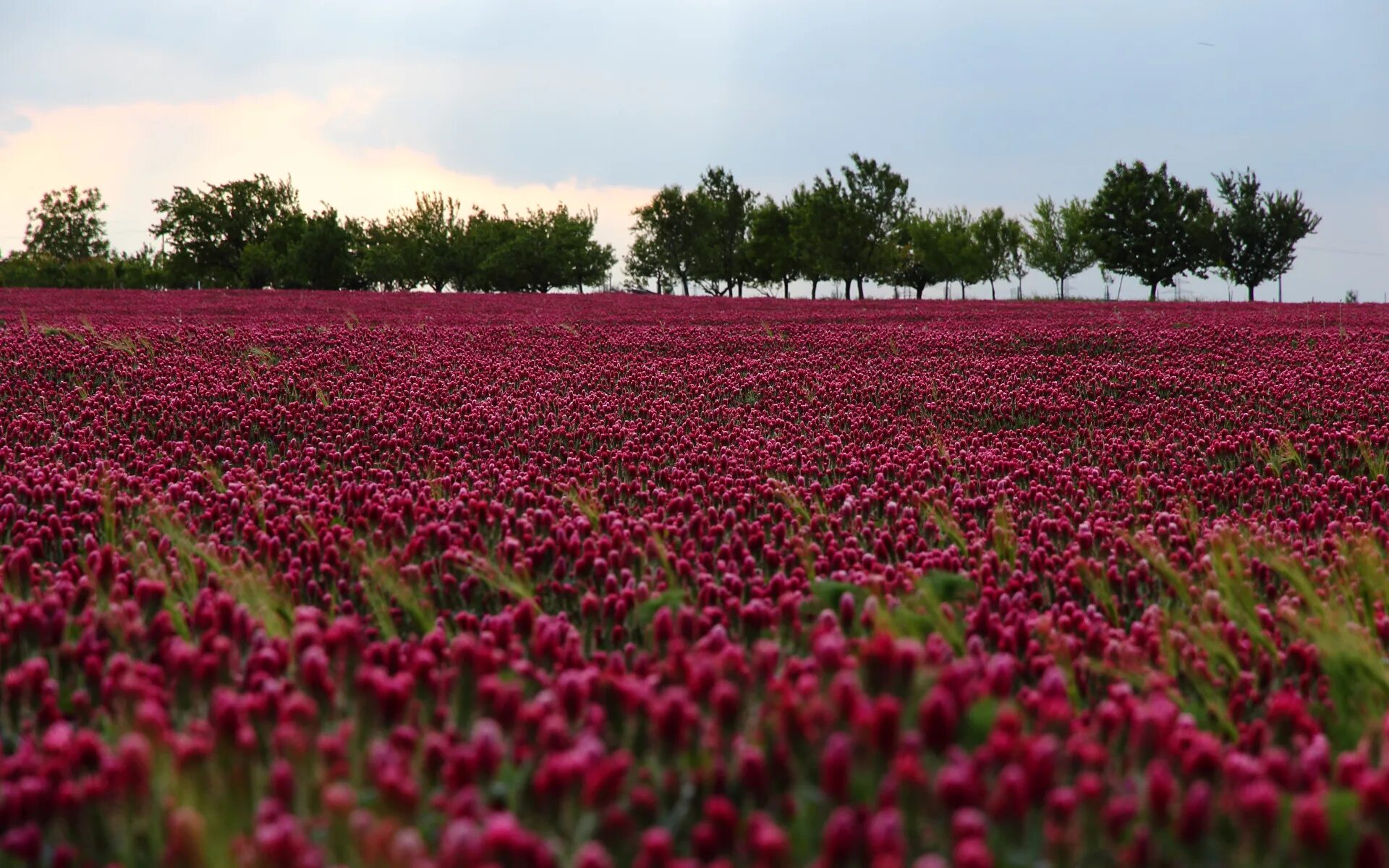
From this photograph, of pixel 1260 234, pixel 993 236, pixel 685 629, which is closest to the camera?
pixel 685 629

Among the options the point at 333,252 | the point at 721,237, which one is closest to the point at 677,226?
the point at 721,237

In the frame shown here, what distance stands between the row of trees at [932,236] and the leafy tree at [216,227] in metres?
36.2

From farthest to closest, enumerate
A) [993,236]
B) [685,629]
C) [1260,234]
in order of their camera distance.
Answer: [993,236], [1260,234], [685,629]

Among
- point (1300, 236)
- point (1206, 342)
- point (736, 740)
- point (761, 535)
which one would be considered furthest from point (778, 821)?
point (1300, 236)

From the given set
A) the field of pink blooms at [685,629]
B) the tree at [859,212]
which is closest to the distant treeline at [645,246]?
the tree at [859,212]

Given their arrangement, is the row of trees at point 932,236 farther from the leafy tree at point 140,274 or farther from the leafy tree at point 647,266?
the leafy tree at point 140,274

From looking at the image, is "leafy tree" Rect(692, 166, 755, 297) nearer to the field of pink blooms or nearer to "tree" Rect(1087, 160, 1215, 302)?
"tree" Rect(1087, 160, 1215, 302)

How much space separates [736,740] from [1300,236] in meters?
86.8

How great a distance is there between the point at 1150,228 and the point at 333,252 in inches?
2592

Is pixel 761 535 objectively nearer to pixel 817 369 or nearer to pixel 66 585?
pixel 66 585

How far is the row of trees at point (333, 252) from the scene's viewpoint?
96750mm

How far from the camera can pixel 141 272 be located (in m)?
114

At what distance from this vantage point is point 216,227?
10338cm

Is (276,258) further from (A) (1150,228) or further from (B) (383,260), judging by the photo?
(A) (1150,228)
